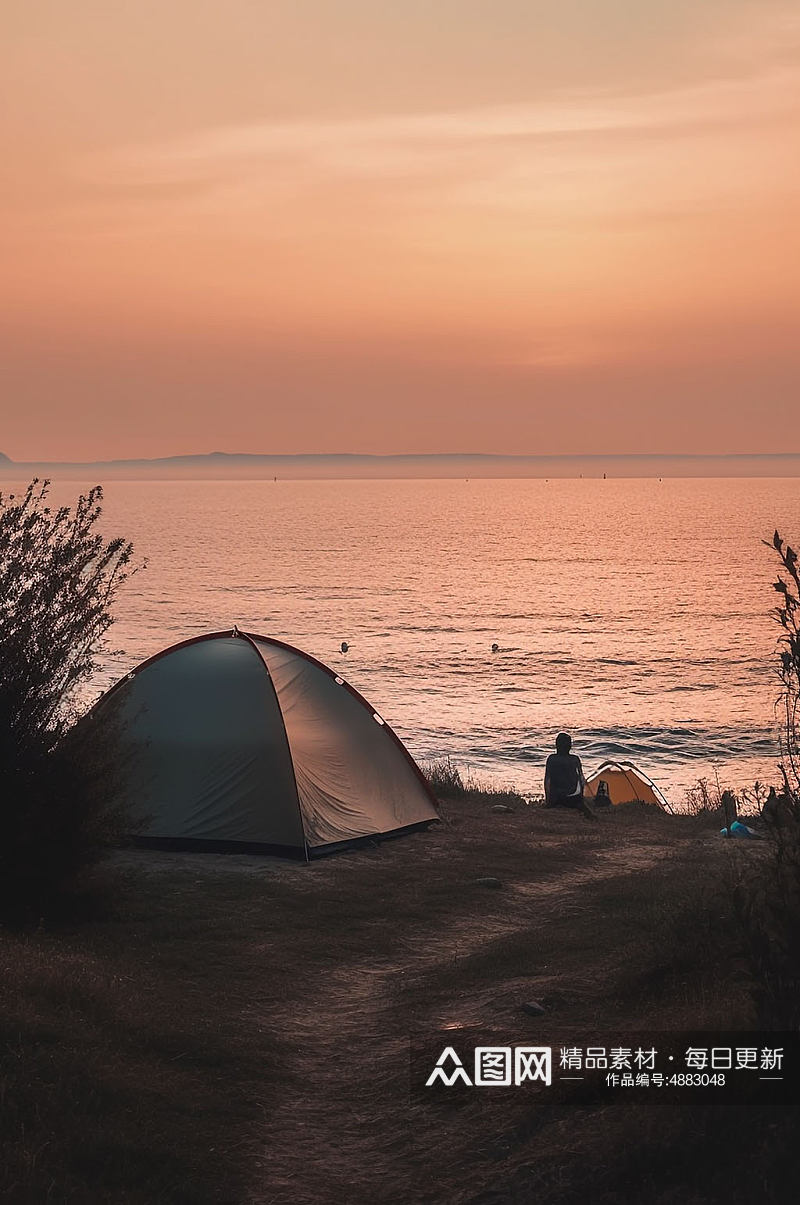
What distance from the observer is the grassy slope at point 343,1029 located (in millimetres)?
6340

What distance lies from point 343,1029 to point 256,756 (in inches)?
A: 264

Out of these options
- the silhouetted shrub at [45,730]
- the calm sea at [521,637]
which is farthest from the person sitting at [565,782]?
the calm sea at [521,637]

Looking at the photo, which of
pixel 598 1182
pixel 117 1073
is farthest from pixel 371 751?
pixel 598 1182

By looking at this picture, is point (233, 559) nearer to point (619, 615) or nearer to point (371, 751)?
point (619, 615)

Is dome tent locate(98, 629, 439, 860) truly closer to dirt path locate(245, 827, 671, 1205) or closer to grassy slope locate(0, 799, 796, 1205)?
grassy slope locate(0, 799, 796, 1205)

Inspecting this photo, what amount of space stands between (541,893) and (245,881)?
363 cm

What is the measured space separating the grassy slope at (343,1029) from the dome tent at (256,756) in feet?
4.12

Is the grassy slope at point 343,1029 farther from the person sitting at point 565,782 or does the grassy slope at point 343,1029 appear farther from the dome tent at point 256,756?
the person sitting at point 565,782

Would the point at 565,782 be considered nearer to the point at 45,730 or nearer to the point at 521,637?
the point at 45,730

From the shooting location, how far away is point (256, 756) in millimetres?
15719

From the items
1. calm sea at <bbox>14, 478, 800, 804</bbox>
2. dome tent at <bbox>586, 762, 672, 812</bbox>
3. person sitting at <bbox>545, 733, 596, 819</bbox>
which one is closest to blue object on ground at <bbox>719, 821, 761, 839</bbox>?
person sitting at <bbox>545, 733, 596, 819</bbox>

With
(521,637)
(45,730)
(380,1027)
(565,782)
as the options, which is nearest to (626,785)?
(565,782)

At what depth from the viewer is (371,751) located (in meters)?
17.0

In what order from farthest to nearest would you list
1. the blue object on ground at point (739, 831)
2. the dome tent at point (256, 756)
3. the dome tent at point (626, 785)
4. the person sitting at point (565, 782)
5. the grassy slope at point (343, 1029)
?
1. the dome tent at point (626, 785)
2. the person sitting at point (565, 782)
3. the blue object on ground at point (739, 831)
4. the dome tent at point (256, 756)
5. the grassy slope at point (343, 1029)
